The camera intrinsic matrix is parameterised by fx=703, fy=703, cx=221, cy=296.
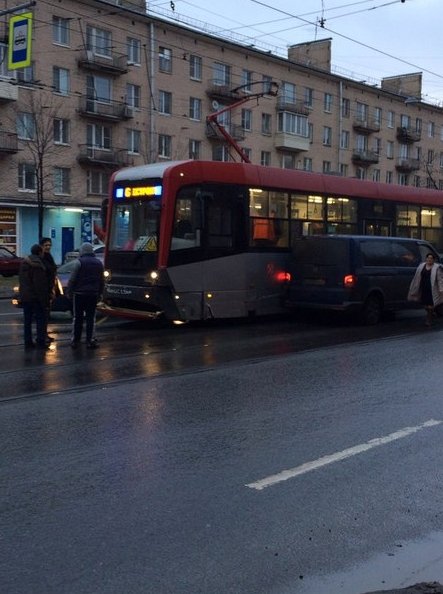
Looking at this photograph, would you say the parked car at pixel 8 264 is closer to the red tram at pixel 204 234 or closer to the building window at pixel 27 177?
the building window at pixel 27 177

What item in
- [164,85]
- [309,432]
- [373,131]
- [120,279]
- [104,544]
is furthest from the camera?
[373,131]

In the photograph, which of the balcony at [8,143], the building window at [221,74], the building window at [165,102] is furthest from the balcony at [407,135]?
the balcony at [8,143]

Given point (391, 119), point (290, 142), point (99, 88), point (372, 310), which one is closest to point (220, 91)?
point (290, 142)

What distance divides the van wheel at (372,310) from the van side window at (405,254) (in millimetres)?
1108

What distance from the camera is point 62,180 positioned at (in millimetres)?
42188

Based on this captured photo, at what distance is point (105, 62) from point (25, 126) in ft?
21.4

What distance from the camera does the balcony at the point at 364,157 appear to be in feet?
198

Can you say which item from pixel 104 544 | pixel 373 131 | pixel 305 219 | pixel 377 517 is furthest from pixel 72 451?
pixel 373 131

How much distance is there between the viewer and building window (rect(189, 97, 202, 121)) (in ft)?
157

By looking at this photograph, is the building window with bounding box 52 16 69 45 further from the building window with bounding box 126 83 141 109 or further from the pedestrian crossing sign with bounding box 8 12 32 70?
the pedestrian crossing sign with bounding box 8 12 32 70

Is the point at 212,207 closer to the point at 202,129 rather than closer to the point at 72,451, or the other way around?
the point at 72,451

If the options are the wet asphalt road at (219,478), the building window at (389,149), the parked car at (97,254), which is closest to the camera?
the wet asphalt road at (219,478)

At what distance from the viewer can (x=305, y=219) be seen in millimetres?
16594

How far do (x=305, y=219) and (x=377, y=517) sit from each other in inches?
492
